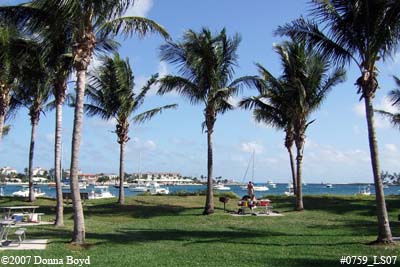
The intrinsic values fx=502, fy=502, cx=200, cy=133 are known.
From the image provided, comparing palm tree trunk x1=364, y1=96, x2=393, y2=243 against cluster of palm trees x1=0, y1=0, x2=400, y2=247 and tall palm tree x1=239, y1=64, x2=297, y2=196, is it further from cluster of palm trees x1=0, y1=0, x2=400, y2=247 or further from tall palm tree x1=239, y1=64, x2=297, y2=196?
tall palm tree x1=239, y1=64, x2=297, y2=196

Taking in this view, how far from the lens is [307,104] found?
26359 mm

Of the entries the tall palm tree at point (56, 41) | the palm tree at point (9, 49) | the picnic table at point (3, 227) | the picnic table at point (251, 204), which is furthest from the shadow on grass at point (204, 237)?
the palm tree at point (9, 49)

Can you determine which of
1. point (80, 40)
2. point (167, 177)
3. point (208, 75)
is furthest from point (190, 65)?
point (167, 177)

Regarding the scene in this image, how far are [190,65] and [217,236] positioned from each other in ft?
32.6

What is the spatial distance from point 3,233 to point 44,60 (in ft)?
22.8

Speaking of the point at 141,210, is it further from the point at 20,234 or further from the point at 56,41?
the point at 20,234

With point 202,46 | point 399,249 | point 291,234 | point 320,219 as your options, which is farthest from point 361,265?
point 202,46

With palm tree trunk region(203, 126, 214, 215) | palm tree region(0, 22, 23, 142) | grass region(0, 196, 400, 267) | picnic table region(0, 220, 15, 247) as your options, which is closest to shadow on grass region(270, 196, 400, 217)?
grass region(0, 196, 400, 267)

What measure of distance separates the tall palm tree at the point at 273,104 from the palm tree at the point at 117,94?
6.00 m

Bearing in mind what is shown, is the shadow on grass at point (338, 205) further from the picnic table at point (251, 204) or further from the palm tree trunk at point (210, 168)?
the palm tree trunk at point (210, 168)

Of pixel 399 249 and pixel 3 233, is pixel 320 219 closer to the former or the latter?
pixel 399 249

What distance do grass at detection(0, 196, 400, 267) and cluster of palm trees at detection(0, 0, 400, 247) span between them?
129 centimetres

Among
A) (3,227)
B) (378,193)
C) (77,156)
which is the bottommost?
(3,227)

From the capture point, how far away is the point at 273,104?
2911 cm
